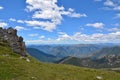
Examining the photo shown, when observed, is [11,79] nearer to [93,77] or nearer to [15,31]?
[93,77]

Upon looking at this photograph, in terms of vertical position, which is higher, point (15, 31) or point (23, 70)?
point (15, 31)

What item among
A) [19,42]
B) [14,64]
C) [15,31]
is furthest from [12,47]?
[14,64]

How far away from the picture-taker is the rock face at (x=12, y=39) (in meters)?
92.2

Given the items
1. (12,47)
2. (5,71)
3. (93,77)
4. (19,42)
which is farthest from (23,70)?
(19,42)

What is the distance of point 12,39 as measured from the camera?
10150cm

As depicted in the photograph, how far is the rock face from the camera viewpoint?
303 feet

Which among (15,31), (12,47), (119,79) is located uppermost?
(15,31)

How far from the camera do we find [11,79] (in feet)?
129

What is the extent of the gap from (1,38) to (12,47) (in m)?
11.9

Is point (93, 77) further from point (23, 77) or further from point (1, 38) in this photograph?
point (1, 38)

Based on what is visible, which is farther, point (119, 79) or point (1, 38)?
point (1, 38)

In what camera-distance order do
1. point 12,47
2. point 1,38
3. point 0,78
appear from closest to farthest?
point 0,78
point 12,47
point 1,38

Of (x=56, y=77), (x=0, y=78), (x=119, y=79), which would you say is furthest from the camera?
(x=119, y=79)

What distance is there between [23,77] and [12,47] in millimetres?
50718
